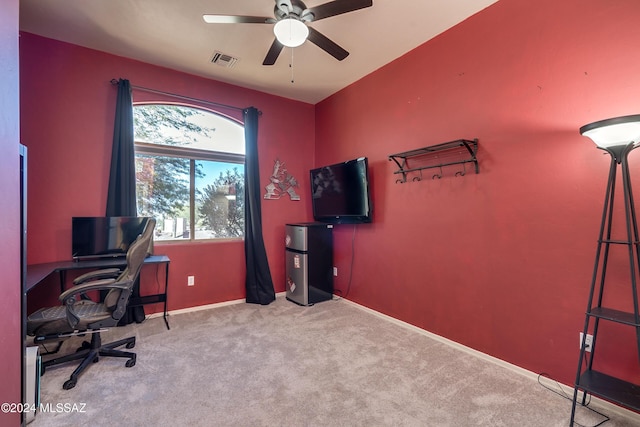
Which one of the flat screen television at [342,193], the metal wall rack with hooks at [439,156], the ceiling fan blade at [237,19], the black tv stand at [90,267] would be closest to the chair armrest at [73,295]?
the black tv stand at [90,267]

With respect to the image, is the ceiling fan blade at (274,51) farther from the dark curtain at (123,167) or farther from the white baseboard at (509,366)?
the white baseboard at (509,366)

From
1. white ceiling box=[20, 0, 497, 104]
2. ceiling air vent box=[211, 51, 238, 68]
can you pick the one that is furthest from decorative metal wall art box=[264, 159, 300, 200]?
ceiling air vent box=[211, 51, 238, 68]

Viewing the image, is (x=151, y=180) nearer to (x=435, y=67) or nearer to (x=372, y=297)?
(x=372, y=297)

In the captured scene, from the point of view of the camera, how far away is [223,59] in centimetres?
333

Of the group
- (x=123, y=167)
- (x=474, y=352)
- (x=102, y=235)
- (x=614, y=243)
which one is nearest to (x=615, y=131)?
(x=614, y=243)

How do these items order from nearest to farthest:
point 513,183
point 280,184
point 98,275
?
1. point 513,183
2. point 98,275
3. point 280,184

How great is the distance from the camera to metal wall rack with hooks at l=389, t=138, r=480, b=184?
8.39 feet

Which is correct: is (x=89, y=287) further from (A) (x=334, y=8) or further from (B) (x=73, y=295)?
(A) (x=334, y=8)

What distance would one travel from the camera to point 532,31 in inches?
86.4

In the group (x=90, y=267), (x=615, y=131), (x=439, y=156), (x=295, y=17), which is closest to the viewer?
(x=615, y=131)

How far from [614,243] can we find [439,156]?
1.50 m

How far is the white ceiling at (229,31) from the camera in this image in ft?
8.07

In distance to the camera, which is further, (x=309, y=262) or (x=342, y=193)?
(x=309, y=262)

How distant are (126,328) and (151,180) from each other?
1.67m
